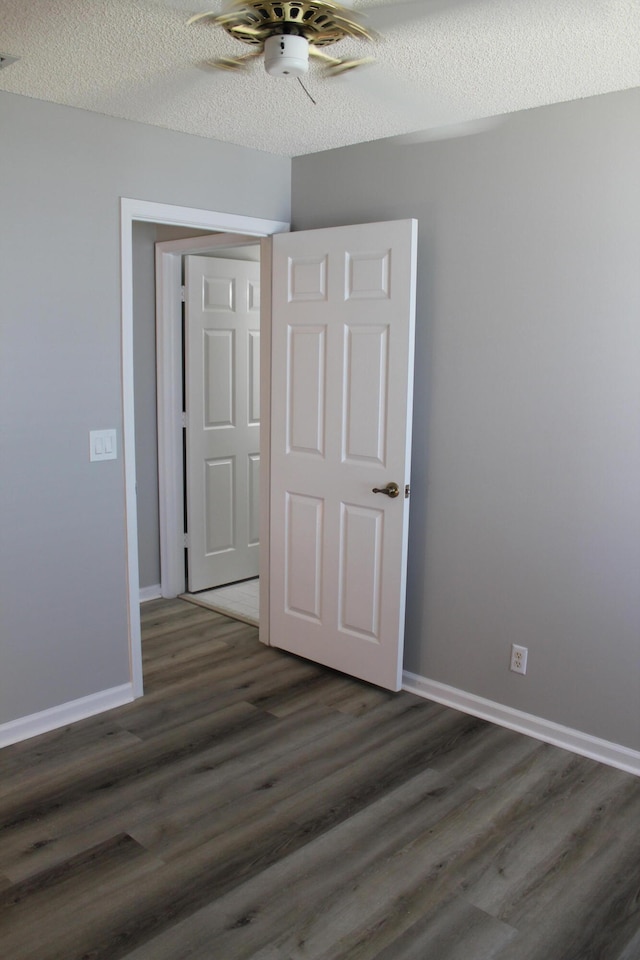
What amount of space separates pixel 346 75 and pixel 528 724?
7.98 feet

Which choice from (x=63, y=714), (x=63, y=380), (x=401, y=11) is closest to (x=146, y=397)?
(x=63, y=380)

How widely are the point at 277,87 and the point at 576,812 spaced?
2.57 m

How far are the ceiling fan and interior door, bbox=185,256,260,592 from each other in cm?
236

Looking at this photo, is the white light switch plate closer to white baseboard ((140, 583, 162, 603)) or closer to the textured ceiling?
the textured ceiling

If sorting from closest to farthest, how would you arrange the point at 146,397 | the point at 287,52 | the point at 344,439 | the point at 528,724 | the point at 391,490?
the point at 287,52
the point at 528,724
the point at 391,490
the point at 344,439
the point at 146,397

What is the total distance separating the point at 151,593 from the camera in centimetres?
466

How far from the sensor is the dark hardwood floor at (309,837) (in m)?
2.05

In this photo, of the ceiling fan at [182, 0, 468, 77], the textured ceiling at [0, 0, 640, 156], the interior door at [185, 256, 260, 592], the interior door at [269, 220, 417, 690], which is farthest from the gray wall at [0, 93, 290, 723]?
the interior door at [185, 256, 260, 592]

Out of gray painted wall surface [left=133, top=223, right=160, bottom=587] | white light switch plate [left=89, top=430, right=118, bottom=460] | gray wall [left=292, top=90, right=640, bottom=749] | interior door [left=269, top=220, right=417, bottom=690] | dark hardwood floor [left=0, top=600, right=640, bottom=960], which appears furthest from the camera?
gray painted wall surface [left=133, top=223, right=160, bottom=587]

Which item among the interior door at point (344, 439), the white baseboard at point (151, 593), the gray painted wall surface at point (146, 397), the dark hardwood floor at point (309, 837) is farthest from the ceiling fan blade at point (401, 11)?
the white baseboard at point (151, 593)

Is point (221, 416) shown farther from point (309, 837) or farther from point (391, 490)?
point (309, 837)

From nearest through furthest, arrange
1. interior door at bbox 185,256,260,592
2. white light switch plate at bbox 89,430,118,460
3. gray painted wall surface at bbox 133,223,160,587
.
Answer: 1. white light switch plate at bbox 89,430,118,460
2. gray painted wall surface at bbox 133,223,160,587
3. interior door at bbox 185,256,260,592

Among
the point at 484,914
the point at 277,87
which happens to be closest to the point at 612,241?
the point at 277,87

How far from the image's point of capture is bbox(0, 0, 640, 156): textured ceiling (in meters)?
1.99
